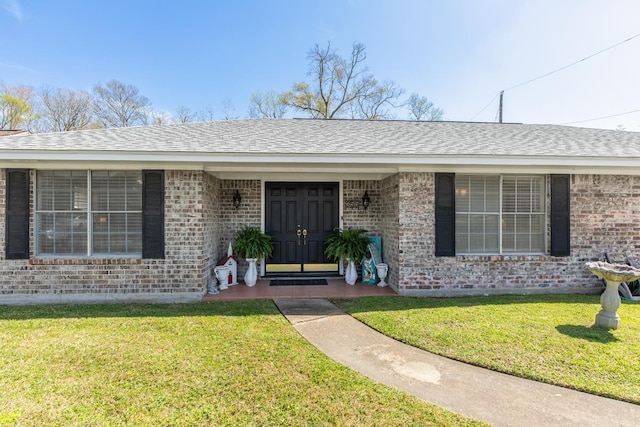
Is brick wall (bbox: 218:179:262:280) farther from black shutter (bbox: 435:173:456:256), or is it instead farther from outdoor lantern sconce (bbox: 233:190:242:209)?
black shutter (bbox: 435:173:456:256)

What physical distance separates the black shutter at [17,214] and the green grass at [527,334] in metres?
5.76

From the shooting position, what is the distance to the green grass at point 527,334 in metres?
3.25

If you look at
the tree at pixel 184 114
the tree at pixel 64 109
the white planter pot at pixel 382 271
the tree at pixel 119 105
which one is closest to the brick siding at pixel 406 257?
the white planter pot at pixel 382 271

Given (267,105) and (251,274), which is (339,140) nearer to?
(251,274)

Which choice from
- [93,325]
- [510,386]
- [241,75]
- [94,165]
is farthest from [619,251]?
[241,75]

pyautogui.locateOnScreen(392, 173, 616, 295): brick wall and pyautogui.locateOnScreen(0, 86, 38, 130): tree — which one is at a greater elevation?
pyautogui.locateOnScreen(0, 86, 38, 130): tree

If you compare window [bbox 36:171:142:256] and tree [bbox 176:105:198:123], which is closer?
window [bbox 36:171:142:256]

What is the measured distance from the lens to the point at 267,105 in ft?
74.5

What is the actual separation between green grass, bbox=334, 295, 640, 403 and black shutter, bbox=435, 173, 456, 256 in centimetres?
100

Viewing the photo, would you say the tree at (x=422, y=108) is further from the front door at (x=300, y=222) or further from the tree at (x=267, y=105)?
the front door at (x=300, y=222)

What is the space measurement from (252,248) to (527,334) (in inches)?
198

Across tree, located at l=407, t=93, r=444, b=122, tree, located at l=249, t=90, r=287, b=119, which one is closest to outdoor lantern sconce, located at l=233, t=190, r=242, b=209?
tree, located at l=249, t=90, r=287, b=119

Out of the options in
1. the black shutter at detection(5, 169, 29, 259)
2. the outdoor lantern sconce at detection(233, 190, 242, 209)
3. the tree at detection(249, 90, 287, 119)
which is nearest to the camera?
the black shutter at detection(5, 169, 29, 259)

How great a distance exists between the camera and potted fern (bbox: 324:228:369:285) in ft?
23.2
